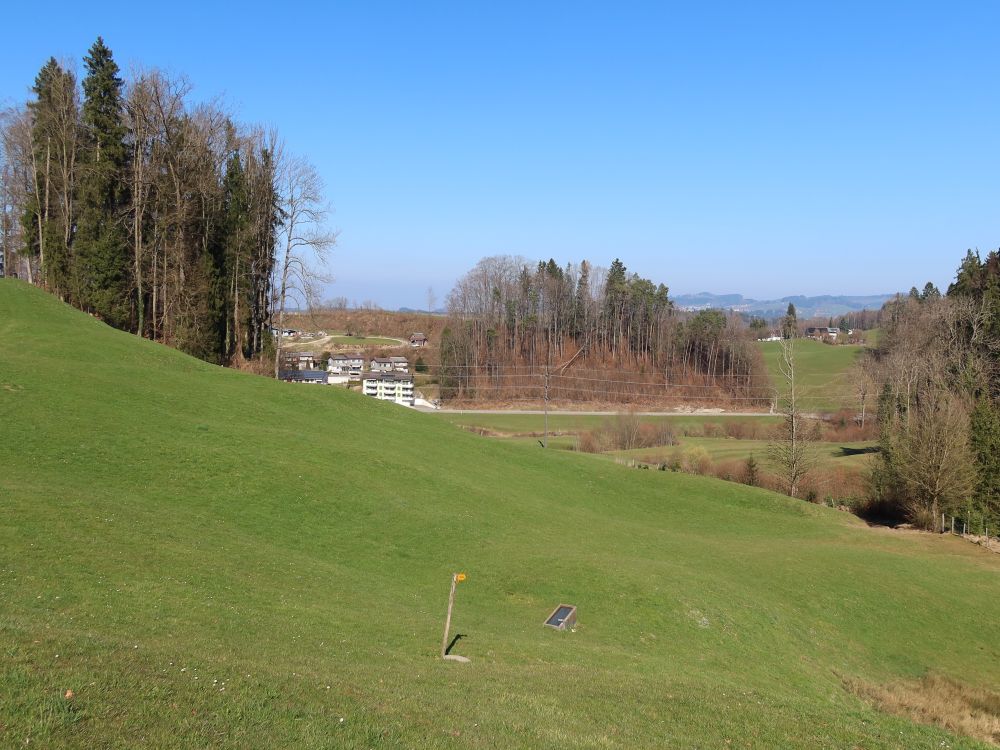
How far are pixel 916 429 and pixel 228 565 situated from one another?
1692 inches

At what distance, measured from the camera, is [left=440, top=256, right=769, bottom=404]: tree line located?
115000mm

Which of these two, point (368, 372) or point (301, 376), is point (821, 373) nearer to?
point (368, 372)

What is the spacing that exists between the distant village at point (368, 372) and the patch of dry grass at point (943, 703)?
193ft

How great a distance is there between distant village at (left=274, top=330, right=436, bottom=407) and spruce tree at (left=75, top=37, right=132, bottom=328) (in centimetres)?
2260

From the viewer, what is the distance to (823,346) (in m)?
174

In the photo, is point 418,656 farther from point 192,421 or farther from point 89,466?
point 192,421

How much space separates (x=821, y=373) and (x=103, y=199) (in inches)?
5045

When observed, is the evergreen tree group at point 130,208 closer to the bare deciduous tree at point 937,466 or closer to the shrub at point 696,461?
the shrub at point 696,461

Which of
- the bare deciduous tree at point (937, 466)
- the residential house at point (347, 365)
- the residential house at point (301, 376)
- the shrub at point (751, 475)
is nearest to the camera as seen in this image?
the bare deciduous tree at point (937, 466)

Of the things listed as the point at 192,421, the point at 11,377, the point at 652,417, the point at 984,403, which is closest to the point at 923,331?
the point at 652,417

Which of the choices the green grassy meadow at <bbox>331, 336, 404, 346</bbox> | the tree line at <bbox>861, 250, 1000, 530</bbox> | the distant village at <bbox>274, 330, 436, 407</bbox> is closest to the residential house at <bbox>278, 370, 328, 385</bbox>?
the distant village at <bbox>274, 330, 436, 407</bbox>

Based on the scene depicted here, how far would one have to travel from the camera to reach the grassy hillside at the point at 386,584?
9.44 m

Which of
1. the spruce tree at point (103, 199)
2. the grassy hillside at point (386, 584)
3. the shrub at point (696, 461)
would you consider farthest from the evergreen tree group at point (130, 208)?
Answer: the shrub at point (696, 461)

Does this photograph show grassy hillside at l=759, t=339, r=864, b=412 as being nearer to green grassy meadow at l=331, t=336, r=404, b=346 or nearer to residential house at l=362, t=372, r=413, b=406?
residential house at l=362, t=372, r=413, b=406
